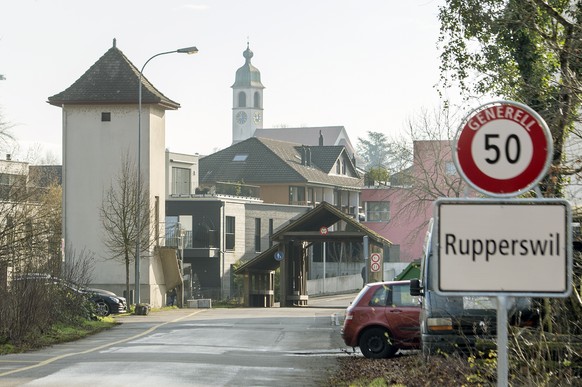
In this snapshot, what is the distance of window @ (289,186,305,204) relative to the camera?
92.4 m

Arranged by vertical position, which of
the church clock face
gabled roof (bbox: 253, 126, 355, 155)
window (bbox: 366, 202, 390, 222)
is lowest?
window (bbox: 366, 202, 390, 222)

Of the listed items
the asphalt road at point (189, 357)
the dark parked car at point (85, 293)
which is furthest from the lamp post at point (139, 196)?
the asphalt road at point (189, 357)

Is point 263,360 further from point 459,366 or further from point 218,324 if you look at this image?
point 218,324

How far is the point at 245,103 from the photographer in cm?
19850

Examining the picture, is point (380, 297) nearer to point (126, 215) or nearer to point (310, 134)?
point (126, 215)

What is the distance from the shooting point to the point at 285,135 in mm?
160875

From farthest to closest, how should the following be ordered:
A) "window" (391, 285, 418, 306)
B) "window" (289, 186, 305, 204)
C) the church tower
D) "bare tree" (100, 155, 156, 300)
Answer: the church tower → "window" (289, 186, 305, 204) → "bare tree" (100, 155, 156, 300) → "window" (391, 285, 418, 306)

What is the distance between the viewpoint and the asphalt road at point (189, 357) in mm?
16828

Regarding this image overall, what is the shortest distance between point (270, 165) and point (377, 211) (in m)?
9.68

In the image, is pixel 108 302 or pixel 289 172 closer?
pixel 108 302

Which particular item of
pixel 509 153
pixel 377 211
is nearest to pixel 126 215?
pixel 377 211

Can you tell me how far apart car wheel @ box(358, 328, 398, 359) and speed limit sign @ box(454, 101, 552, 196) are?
1602 centimetres

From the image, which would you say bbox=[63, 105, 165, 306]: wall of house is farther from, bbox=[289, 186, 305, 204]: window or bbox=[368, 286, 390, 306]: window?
bbox=[289, 186, 305, 204]: window

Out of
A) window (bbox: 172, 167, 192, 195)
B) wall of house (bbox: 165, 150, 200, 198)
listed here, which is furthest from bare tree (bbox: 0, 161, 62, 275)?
window (bbox: 172, 167, 192, 195)
